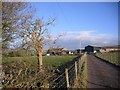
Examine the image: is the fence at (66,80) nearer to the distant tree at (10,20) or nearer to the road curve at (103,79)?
the road curve at (103,79)

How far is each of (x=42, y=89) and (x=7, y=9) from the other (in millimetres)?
14110

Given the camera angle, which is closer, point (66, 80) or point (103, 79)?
point (66, 80)

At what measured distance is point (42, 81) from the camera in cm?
714

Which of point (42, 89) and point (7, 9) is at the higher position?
point (7, 9)

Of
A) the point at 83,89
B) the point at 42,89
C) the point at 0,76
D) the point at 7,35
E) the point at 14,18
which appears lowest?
the point at 83,89

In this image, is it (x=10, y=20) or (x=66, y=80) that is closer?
(x=66, y=80)

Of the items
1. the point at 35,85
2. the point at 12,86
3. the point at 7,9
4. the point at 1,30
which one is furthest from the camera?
the point at 7,9

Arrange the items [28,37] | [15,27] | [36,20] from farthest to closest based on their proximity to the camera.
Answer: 1. [36,20]
2. [28,37]
3. [15,27]

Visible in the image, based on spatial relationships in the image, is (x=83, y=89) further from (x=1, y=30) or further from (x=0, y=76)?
(x=1, y=30)

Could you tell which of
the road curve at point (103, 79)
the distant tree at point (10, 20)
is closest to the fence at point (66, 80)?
the road curve at point (103, 79)

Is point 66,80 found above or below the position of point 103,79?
above

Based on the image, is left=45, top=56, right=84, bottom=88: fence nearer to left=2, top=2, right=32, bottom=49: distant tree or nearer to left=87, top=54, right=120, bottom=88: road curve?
left=87, top=54, right=120, bottom=88: road curve

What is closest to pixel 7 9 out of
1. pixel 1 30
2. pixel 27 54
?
pixel 1 30

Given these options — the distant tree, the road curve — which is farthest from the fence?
the distant tree
